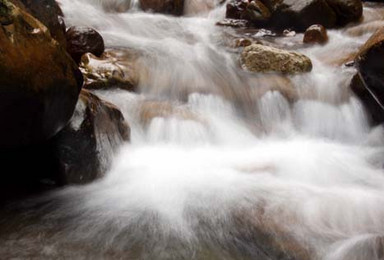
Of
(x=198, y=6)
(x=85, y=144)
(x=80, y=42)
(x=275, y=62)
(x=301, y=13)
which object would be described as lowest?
(x=85, y=144)

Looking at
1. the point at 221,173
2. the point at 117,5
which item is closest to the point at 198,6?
the point at 117,5

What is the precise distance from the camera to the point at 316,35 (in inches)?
436

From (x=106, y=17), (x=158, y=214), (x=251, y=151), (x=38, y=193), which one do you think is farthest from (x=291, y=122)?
(x=106, y=17)

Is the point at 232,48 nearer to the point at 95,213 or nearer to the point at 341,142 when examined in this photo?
the point at 341,142

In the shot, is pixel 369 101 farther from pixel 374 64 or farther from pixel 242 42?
pixel 242 42

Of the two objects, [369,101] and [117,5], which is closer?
[369,101]

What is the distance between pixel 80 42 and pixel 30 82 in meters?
4.25

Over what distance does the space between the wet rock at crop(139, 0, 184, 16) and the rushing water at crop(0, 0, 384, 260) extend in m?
2.68

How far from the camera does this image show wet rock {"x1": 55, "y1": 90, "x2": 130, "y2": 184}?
4410 millimetres

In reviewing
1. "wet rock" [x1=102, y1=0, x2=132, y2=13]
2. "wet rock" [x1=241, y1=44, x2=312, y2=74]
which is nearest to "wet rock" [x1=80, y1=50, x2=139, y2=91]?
"wet rock" [x1=241, y1=44, x2=312, y2=74]

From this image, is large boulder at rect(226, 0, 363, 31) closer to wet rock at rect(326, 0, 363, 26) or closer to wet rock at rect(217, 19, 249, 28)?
wet rock at rect(326, 0, 363, 26)

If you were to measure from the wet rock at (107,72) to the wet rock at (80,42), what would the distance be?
198mm

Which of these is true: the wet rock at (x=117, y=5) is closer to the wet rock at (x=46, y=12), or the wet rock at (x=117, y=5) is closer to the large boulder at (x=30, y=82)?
the wet rock at (x=46, y=12)

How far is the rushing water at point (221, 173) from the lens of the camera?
11.8ft
